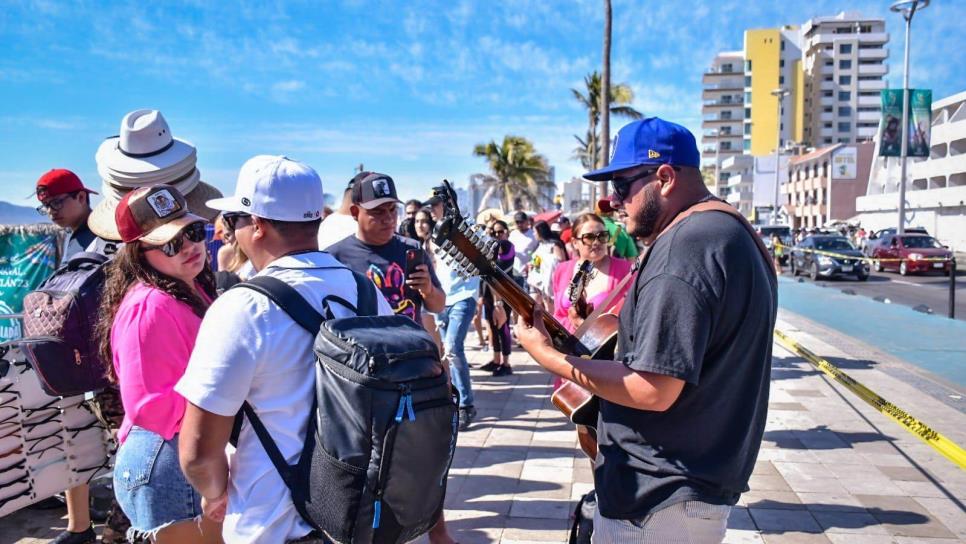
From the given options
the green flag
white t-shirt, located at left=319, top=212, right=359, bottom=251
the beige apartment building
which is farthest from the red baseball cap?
the beige apartment building

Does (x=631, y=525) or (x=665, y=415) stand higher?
(x=665, y=415)

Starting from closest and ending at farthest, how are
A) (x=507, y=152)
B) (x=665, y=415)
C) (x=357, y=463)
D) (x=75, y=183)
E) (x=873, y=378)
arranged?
(x=357, y=463)
(x=665, y=415)
(x=75, y=183)
(x=873, y=378)
(x=507, y=152)

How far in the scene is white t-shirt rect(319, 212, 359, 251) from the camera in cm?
453

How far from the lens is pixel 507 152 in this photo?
4850 centimetres

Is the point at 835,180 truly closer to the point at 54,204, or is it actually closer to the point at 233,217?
the point at 54,204

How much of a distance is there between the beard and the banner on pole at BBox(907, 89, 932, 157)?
34.4m

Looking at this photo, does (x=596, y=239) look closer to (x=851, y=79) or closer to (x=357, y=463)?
(x=357, y=463)

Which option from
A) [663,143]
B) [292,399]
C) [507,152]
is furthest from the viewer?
[507,152]

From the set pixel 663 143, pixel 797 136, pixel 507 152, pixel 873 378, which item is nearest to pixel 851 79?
pixel 797 136

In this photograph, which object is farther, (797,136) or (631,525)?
(797,136)

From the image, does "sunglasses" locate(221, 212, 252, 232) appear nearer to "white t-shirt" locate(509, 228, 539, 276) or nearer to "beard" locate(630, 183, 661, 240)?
"beard" locate(630, 183, 661, 240)

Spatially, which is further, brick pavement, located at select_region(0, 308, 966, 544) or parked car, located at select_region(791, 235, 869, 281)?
parked car, located at select_region(791, 235, 869, 281)

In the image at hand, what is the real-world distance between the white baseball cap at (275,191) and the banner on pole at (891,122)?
117 ft

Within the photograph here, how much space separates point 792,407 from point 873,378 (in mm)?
1735
